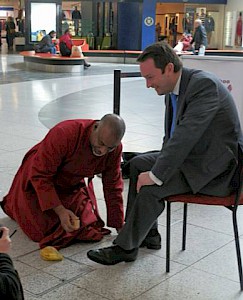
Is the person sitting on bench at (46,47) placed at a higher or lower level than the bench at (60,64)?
higher

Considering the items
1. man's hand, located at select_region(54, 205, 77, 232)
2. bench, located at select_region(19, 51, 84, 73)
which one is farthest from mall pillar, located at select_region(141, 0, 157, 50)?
man's hand, located at select_region(54, 205, 77, 232)

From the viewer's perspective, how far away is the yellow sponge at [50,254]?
3.13 metres

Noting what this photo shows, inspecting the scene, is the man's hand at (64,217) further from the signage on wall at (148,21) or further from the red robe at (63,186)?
the signage on wall at (148,21)

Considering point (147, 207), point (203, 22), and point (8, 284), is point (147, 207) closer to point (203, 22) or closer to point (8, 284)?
point (8, 284)

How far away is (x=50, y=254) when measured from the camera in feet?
10.3

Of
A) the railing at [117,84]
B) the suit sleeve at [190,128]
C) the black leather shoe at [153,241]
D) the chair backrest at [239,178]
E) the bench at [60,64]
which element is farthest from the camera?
the bench at [60,64]

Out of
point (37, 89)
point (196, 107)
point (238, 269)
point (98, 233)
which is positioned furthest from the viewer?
point (37, 89)

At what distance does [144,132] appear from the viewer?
7.21 m

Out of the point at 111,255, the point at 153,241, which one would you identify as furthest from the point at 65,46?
the point at 111,255

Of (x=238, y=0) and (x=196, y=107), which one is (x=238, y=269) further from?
(x=238, y=0)

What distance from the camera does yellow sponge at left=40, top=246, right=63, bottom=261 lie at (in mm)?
3131

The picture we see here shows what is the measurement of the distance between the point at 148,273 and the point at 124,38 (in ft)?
68.9

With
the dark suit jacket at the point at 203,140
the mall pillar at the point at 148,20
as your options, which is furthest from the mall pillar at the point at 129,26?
the dark suit jacket at the point at 203,140

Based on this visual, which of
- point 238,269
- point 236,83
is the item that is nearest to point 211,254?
point 238,269
